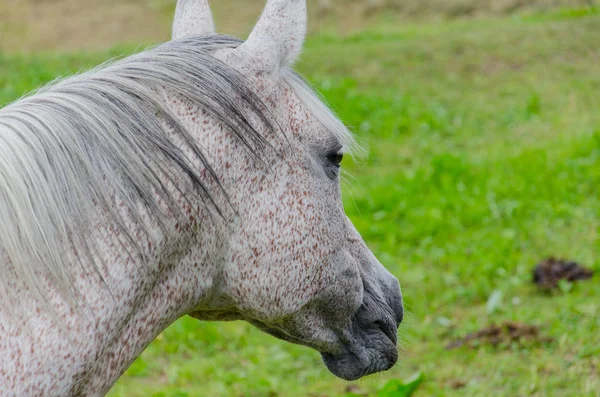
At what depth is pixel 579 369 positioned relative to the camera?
3.52 meters

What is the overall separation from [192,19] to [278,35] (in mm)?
352

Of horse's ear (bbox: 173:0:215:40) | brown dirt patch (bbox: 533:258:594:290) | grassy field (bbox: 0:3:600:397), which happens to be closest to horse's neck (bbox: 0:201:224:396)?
horse's ear (bbox: 173:0:215:40)

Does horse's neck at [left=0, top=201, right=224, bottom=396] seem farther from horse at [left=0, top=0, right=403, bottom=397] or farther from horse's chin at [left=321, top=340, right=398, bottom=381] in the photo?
horse's chin at [left=321, top=340, right=398, bottom=381]

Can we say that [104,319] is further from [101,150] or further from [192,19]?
[192,19]

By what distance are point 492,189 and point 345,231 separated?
4079 mm

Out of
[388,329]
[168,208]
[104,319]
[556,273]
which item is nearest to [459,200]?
[556,273]

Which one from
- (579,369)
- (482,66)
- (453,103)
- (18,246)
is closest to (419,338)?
(579,369)

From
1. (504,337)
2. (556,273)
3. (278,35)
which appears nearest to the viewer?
(278,35)

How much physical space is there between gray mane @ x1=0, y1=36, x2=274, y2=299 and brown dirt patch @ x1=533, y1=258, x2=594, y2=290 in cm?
308

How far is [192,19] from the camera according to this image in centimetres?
214

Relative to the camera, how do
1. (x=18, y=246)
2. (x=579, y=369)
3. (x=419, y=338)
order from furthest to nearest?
(x=419, y=338) → (x=579, y=369) → (x=18, y=246)

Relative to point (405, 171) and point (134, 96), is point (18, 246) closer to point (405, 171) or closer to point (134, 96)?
point (134, 96)

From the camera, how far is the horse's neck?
1469 millimetres

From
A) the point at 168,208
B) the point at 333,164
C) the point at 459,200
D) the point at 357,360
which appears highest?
the point at 168,208
